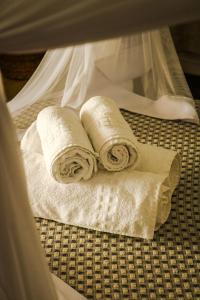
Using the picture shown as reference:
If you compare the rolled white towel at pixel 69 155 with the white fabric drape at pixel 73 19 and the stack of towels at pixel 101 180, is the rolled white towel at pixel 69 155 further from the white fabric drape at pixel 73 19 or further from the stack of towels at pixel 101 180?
the white fabric drape at pixel 73 19

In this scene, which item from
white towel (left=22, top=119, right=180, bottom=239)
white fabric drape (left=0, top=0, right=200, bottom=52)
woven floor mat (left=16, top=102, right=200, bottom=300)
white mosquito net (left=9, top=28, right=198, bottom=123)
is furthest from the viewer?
white mosquito net (left=9, top=28, right=198, bottom=123)

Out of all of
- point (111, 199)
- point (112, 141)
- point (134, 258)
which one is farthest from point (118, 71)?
point (134, 258)

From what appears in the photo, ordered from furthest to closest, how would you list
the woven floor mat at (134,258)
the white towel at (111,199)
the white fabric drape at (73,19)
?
the white towel at (111,199)
the woven floor mat at (134,258)
the white fabric drape at (73,19)

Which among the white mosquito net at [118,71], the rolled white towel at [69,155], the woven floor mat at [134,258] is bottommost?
the woven floor mat at [134,258]

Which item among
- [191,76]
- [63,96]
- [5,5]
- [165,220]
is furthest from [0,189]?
[191,76]

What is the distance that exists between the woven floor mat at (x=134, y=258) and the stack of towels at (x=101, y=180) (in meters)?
0.04

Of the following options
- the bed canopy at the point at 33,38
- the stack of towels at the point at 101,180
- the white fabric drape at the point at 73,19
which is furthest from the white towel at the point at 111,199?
the white fabric drape at the point at 73,19

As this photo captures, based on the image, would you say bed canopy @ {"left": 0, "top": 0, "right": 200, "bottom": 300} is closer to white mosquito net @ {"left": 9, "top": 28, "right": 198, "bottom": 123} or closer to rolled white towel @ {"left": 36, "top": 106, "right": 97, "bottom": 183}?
rolled white towel @ {"left": 36, "top": 106, "right": 97, "bottom": 183}

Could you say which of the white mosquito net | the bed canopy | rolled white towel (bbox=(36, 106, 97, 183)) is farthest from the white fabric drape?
the white mosquito net

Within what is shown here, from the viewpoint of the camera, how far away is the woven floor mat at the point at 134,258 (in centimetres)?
121

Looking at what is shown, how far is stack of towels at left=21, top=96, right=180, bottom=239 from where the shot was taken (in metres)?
1.35

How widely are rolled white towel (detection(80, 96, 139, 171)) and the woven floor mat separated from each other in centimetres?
22

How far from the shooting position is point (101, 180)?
55.7 inches

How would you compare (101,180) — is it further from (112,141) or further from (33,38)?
(33,38)
